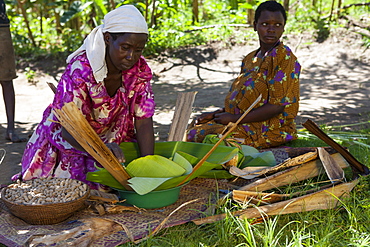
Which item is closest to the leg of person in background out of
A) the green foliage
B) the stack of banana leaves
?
the stack of banana leaves

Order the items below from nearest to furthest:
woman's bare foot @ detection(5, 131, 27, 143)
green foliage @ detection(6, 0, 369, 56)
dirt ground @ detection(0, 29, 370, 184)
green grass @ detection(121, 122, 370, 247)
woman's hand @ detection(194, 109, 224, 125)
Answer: green grass @ detection(121, 122, 370, 247) < woman's hand @ detection(194, 109, 224, 125) < woman's bare foot @ detection(5, 131, 27, 143) < dirt ground @ detection(0, 29, 370, 184) < green foliage @ detection(6, 0, 369, 56)

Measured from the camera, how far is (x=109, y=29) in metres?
2.17

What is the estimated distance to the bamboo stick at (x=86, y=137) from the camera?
1865 mm

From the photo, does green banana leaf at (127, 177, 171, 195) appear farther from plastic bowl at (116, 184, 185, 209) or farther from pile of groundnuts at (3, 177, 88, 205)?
pile of groundnuts at (3, 177, 88, 205)

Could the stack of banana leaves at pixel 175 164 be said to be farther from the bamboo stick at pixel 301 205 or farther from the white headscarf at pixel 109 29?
the white headscarf at pixel 109 29

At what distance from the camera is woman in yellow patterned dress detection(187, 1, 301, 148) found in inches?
116

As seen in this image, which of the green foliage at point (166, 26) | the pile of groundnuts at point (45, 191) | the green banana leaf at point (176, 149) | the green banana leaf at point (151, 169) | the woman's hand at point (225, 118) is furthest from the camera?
the green foliage at point (166, 26)

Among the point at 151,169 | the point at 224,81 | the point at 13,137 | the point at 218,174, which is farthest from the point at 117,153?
the point at 224,81

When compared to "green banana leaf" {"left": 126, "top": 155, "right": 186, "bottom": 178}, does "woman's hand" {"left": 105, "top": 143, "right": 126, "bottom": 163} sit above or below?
above

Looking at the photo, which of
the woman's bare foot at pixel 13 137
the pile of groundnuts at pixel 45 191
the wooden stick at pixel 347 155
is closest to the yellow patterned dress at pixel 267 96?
the wooden stick at pixel 347 155

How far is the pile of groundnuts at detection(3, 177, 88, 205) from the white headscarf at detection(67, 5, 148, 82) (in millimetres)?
561

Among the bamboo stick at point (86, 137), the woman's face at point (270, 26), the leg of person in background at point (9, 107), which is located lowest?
the leg of person in background at point (9, 107)

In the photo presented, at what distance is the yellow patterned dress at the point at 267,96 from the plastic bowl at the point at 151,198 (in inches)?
34.6

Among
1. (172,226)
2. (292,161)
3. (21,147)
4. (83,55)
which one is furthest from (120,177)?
(21,147)
